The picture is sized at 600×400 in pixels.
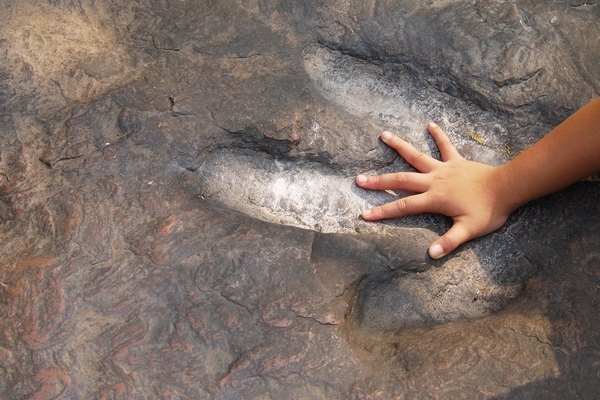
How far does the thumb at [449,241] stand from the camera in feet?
4.25

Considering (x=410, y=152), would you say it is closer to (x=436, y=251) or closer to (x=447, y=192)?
(x=447, y=192)


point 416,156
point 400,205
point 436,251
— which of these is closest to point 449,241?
point 436,251

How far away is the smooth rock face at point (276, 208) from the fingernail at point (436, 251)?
2 cm

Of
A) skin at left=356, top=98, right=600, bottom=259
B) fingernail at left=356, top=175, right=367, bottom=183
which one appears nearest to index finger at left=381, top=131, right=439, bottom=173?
skin at left=356, top=98, right=600, bottom=259

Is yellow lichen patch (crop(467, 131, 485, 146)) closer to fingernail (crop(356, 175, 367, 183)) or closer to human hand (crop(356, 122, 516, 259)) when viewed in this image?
human hand (crop(356, 122, 516, 259))

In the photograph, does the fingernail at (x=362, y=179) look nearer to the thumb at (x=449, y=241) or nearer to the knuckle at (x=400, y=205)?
the knuckle at (x=400, y=205)

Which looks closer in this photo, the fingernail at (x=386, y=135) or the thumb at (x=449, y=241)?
the thumb at (x=449, y=241)

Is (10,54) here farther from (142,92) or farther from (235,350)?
(235,350)

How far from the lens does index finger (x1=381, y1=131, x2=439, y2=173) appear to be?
1.44 m

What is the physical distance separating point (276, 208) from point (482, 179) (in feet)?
1.69

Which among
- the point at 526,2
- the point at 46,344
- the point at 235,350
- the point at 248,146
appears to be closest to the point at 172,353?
the point at 235,350

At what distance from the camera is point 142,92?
4.54 feet

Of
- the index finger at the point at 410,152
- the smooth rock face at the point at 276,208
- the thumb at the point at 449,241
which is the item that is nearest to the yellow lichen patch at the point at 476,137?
the smooth rock face at the point at 276,208

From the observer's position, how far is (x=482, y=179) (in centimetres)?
139
